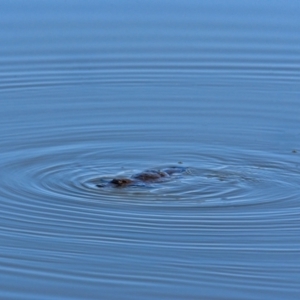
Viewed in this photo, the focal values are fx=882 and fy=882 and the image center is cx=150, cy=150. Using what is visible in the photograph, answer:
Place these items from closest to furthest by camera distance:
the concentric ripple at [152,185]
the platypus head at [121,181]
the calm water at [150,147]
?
the calm water at [150,147] → the concentric ripple at [152,185] → the platypus head at [121,181]

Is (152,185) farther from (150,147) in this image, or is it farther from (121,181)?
(150,147)

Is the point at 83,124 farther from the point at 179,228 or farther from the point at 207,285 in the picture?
Result: the point at 207,285

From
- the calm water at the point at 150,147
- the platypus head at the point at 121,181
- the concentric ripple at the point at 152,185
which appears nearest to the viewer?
the calm water at the point at 150,147

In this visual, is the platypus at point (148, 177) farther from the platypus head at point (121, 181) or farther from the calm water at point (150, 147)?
the calm water at point (150, 147)

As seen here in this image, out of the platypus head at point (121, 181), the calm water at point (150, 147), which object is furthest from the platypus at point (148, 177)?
the calm water at point (150, 147)

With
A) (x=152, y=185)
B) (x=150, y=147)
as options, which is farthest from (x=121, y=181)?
(x=150, y=147)

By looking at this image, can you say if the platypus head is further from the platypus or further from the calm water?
the calm water
